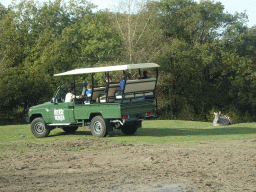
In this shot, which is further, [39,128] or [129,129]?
[129,129]

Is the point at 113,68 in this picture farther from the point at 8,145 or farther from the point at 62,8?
the point at 62,8

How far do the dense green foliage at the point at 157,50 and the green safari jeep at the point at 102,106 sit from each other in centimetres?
1835

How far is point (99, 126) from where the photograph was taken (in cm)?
1419

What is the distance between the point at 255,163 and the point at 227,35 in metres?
32.7

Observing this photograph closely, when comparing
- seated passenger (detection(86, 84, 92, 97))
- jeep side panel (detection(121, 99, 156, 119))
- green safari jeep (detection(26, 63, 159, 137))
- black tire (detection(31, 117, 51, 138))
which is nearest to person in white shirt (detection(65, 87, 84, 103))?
green safari jeep (detection(26, 63, 159, 137))

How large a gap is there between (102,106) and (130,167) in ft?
17.8

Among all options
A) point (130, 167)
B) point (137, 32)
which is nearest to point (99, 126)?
point (130, 167)

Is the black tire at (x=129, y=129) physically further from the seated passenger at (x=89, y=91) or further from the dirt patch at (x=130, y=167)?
the dirt patch at (x=130, y=167)

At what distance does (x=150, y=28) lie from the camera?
35.8 m

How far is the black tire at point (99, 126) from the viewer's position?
13906 millimetres

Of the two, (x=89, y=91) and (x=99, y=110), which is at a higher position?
(x=89, y=91)

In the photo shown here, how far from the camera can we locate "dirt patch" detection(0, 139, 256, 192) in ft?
22.6

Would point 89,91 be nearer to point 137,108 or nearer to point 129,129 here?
point 137,108

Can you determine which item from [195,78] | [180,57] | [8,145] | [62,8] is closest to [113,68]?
[8,145]
